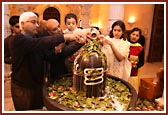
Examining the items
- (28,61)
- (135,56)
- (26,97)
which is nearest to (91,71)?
(28,61)

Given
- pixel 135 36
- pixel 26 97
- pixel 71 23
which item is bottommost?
pixel 26 97

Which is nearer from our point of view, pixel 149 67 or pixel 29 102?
pixel 29 102

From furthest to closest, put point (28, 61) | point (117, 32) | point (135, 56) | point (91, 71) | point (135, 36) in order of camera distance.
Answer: point (135, 36) → point (135, 56) → point (117, 32) → point (28, 61) → point (91, 71)

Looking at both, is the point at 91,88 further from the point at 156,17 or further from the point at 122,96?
the point at 156,17

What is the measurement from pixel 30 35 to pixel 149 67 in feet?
14.2

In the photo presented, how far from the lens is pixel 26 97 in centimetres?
183

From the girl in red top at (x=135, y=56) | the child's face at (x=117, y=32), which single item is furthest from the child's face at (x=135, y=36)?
the child's face at (x=117, y=32)

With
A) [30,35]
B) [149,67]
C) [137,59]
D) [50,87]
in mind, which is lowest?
[149,67]

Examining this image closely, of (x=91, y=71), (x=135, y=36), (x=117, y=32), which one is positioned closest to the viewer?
(x=91, y=71)

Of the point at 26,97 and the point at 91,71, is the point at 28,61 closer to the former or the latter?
the point at 26,97

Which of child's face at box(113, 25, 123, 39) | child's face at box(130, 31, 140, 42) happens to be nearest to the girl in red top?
child's face at box(130, 31, 140, 42)

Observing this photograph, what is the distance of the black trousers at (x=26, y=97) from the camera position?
1820 mm

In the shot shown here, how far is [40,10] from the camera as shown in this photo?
6.25 metres

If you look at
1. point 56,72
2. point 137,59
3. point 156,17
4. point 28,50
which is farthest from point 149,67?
point 28,50
